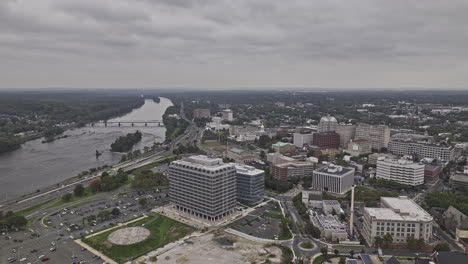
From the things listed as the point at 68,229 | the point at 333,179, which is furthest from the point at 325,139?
the point at 68,229

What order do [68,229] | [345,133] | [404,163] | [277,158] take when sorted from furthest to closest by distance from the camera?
[345,133]
[277,158]
[404,163]
[68,229]

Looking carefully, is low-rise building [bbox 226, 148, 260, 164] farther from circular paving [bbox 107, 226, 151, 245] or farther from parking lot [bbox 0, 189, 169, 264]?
circular paving [bbox 107, 226, 151, 245]

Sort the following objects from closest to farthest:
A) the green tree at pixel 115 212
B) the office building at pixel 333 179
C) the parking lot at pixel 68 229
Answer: the parking lot at pixel 68 229, the green tree at pixel 115 212, the office building at pixel 333 179

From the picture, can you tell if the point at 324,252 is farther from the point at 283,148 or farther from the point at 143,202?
the point at 283,148

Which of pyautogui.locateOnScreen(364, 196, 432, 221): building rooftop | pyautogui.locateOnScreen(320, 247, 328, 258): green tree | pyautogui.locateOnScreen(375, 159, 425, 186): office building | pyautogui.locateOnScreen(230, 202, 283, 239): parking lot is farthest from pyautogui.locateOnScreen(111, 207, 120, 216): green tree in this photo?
pyautogui.locateOnScreen(375, 159, 425, 186): office building

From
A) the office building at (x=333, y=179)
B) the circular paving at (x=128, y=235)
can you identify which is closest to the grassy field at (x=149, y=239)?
the circular paving at (x=128, y=235)

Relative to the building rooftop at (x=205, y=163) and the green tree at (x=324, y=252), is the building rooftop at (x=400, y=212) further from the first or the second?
the building rooftop at (x=205, y=163)
